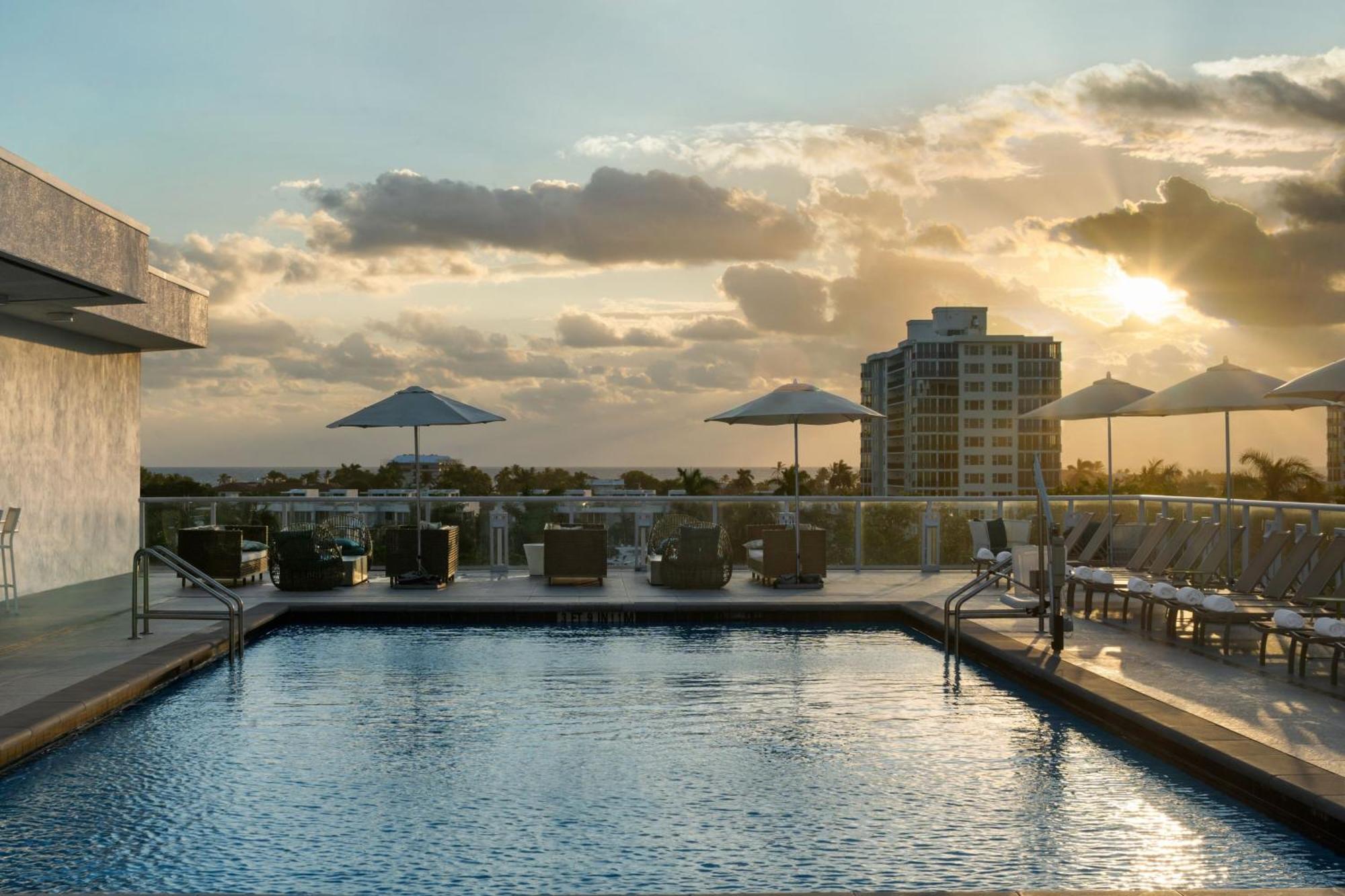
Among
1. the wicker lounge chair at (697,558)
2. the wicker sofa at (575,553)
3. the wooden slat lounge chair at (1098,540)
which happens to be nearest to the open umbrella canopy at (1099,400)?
the wooden slat lounge chair at (1098,540)

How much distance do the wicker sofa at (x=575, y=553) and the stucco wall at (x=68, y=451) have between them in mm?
5913

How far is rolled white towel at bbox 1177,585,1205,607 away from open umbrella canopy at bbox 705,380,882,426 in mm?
4721

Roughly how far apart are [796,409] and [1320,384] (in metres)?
6.03

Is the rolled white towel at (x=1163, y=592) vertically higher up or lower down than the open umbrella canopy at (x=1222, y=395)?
lower down

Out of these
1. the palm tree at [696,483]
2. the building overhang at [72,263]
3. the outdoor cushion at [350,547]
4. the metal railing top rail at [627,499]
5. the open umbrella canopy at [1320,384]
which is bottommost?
the outdoor cushion at [350,547]

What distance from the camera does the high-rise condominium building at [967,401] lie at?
149625 millimetres

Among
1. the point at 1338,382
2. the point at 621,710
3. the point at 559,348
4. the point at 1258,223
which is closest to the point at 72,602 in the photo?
the point at 621,710

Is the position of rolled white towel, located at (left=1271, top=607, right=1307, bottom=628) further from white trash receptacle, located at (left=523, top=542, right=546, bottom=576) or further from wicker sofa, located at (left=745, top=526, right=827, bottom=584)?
white trash receptacle, located at (left=523, top=542, right=546, bottom=576)

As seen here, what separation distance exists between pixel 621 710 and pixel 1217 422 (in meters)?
11.5

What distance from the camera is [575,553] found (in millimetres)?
14016

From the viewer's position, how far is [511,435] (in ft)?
98.8

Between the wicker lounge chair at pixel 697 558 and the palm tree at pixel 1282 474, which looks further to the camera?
the palm tree at pixel 1282 474

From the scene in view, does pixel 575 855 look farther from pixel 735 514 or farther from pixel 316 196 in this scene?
pixel 316 196

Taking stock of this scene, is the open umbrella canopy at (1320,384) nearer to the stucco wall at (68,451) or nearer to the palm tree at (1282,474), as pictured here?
the stucco wall at (68,451)
